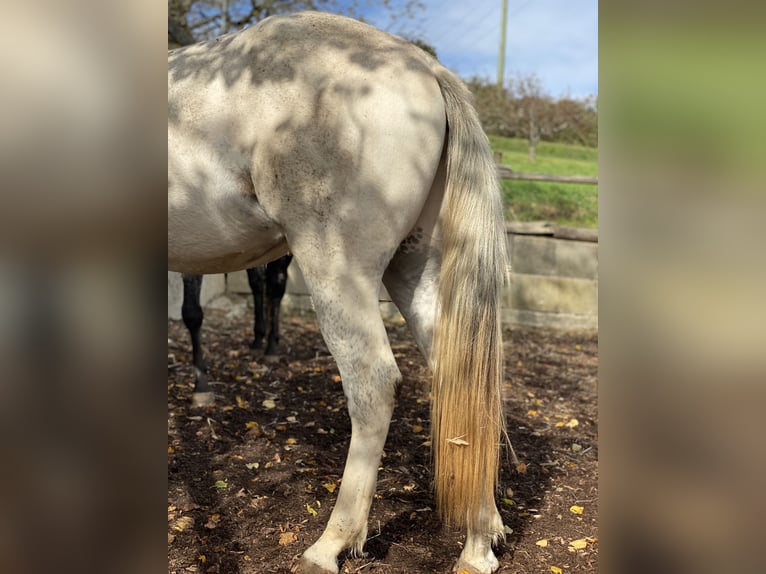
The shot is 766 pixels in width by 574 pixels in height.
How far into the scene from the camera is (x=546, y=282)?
23.9ft

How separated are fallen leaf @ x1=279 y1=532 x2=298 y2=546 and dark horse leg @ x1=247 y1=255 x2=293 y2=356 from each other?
3.11 meters

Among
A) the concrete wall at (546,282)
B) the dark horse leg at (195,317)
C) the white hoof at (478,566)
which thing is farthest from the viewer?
the concrete wall at (546,282)

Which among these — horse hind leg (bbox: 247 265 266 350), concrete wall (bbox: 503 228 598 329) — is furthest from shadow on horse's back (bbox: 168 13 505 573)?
concrete wall (bbox: 503 228 598 329)

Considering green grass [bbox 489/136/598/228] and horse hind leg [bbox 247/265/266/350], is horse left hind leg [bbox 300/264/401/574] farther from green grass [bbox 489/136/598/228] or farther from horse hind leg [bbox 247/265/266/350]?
green grass [bbox 489/136/598/228]

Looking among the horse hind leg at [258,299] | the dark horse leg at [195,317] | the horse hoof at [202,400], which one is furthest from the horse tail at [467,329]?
the horse hind leg at [258,299]

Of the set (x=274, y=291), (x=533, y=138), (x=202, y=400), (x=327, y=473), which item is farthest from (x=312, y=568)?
(x=533, y=138)

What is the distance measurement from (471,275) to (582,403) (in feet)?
9.25

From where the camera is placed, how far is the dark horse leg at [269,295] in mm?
5602

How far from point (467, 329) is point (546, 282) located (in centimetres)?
523

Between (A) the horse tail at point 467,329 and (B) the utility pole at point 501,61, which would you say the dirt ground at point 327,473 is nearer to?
(A) the horse tail at point 467,329

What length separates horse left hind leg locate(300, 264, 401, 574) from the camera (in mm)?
2213

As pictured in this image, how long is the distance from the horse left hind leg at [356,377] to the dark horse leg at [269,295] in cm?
338
